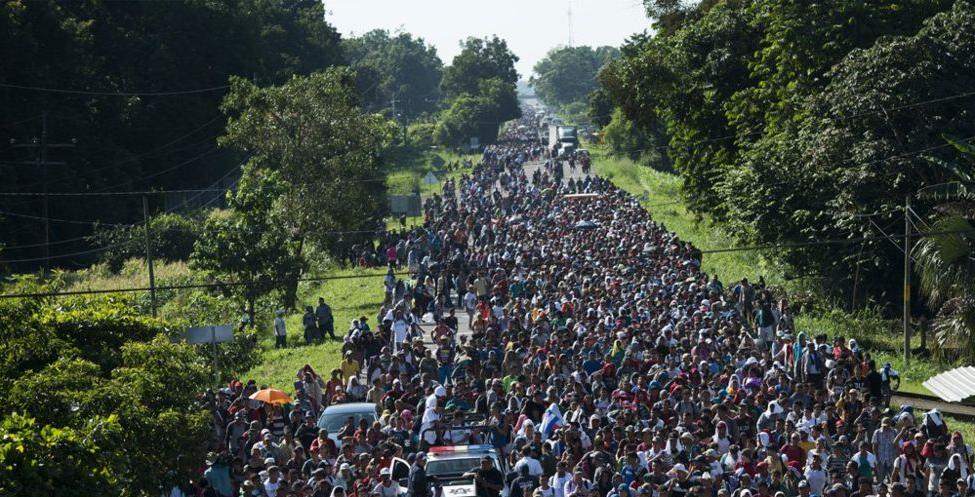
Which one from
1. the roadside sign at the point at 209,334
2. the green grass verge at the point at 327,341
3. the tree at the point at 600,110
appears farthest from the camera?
the tree at the point at 600,110

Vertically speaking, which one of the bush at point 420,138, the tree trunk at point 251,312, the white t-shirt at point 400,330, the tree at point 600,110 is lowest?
the tree trunk at point 251,312

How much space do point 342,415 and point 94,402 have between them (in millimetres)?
5276

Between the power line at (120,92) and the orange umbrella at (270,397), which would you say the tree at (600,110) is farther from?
the orange umbrella at (270,397)

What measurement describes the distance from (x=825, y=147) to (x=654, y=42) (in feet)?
59.7

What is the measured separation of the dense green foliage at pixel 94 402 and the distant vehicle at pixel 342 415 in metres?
1.85

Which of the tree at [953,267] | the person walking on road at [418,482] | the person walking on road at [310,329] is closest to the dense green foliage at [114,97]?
the person walking on road at [310,329]

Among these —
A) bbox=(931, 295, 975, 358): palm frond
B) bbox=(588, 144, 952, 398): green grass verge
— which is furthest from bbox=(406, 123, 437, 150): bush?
bbox=(931, 295, 975, 358): palm frond

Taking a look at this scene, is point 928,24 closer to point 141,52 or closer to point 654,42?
point 654,42

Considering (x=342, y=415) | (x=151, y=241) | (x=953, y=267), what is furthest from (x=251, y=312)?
(x=151, y=241)

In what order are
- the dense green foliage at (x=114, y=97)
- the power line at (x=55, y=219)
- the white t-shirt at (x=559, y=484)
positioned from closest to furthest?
the white t-shirt at (x=559, y=484)
the power line at (x=55, y=219)
the dense green foliage at (x=114, y=97)

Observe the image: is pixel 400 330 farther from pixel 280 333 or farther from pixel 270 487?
pixel 270 487

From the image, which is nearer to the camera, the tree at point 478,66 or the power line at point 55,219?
the power line at point 55,219

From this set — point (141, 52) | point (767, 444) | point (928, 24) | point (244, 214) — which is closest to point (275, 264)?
point (244, 214)

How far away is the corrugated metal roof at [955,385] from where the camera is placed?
2505cm
